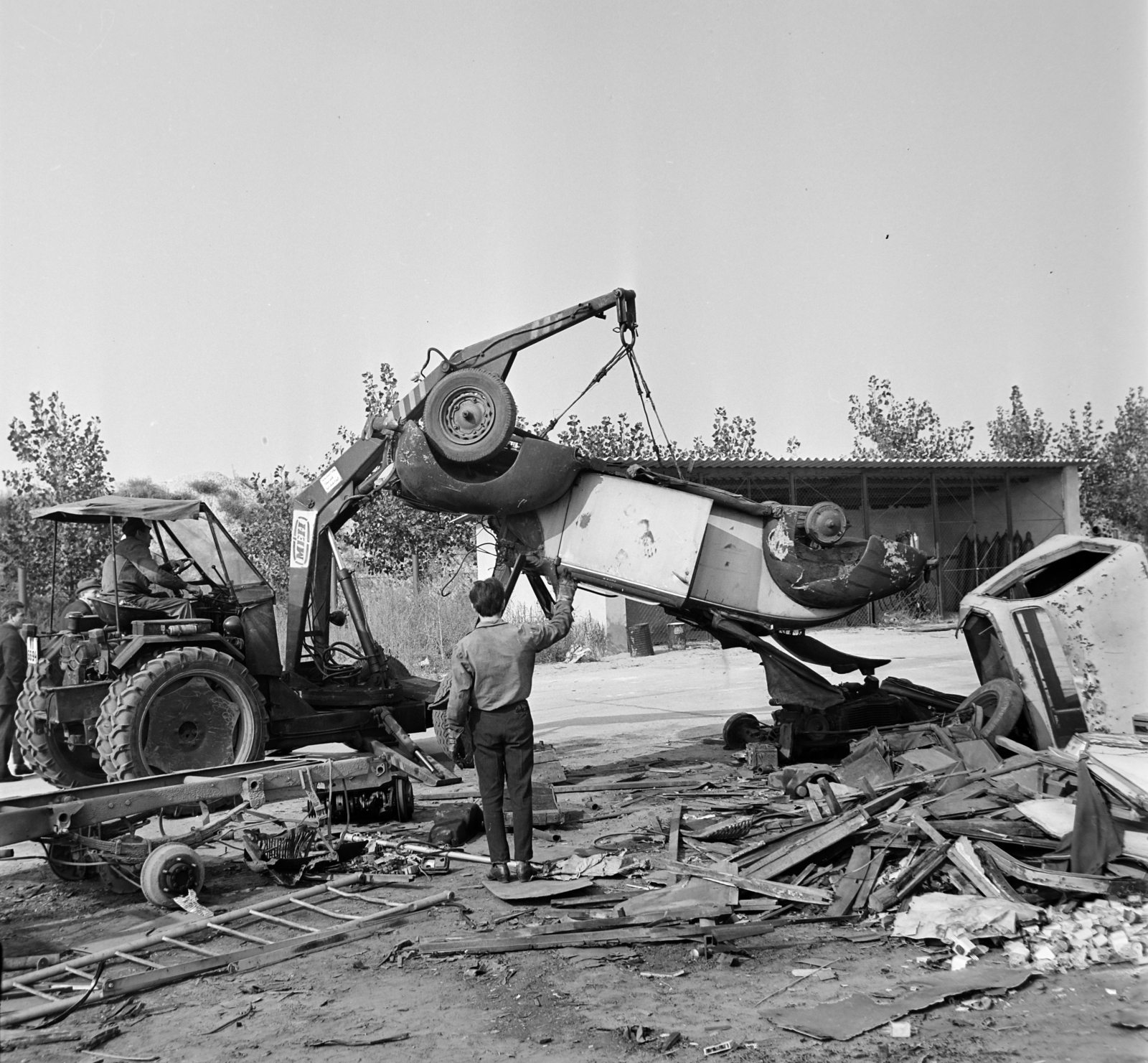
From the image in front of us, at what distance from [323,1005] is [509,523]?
5.01m

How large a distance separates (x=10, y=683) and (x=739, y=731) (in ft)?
22.6

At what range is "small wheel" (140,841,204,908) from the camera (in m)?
5.97

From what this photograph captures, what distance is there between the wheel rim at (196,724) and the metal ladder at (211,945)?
205 cm

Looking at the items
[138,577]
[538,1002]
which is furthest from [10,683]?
[538,1002]

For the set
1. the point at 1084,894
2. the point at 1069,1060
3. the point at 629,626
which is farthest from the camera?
the point at 629,626

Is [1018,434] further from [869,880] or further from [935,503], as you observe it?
[869,880]

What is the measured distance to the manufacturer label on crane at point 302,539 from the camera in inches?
363

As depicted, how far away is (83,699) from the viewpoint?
792cm

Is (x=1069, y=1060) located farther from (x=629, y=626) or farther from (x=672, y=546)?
(x=629, y=626)

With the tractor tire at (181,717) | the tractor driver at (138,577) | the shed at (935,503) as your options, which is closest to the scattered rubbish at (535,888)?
the tractor tire at (181,717)

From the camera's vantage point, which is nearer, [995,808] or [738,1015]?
[738,1015]

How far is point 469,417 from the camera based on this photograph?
844 cm

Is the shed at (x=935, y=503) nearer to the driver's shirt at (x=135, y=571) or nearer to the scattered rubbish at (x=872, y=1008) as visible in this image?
the driver's shirt at (x=135, y=571)

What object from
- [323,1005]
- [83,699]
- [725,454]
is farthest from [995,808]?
[725,454]
